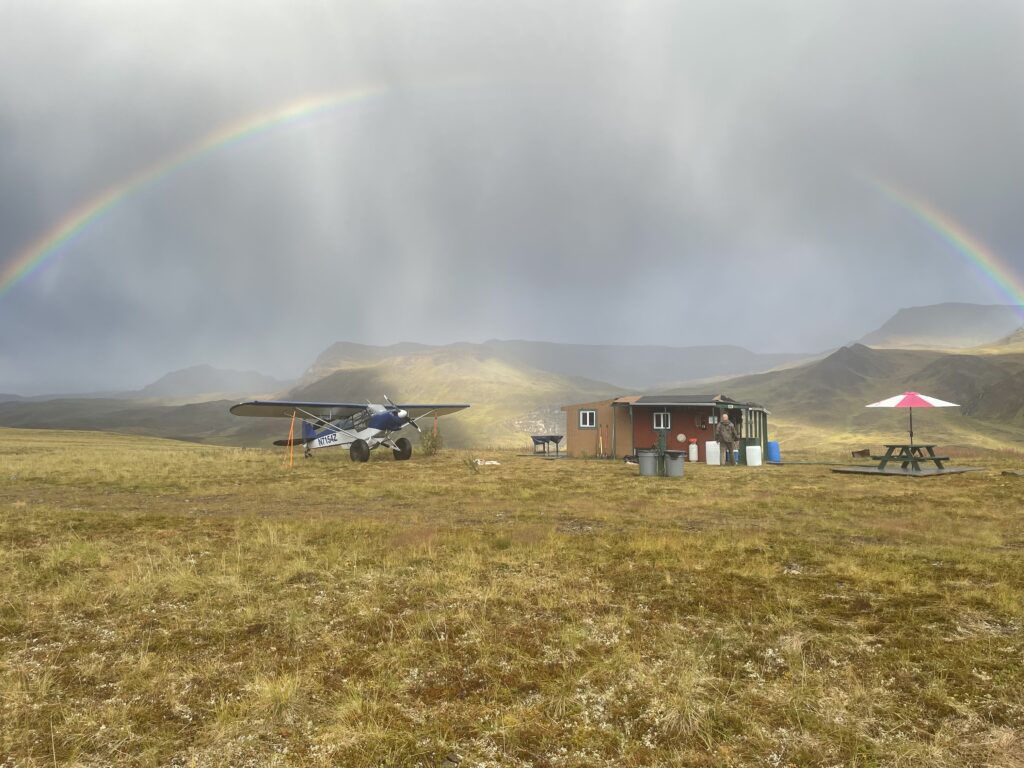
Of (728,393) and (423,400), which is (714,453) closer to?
(728,393)

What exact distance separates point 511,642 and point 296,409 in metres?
23.3

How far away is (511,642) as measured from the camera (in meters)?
4.93

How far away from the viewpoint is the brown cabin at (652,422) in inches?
1164

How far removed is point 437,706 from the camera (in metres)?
3.83

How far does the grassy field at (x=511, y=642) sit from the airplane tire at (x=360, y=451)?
1485cm

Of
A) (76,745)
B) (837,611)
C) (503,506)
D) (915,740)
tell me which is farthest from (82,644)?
(503,506)

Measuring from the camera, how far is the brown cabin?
2958 cm

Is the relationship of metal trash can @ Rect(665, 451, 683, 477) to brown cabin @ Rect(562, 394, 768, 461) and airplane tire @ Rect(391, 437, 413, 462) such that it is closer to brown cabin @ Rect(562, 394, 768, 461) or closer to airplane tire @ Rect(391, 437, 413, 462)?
brown cabin @ Rect(562, 394, 768, 461)

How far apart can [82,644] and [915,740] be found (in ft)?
21.1

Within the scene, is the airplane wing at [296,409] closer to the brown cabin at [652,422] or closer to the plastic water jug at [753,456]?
the brown cabin at [652,422]

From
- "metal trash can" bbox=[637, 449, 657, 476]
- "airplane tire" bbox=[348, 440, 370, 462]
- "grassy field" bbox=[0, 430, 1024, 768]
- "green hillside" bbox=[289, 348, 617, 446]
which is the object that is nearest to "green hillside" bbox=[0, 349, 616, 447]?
"green hillside" bbox=[289, 348, 617, 446]

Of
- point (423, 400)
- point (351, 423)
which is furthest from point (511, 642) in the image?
point (423, 400)

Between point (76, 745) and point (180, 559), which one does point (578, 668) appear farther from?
point (180, 559)

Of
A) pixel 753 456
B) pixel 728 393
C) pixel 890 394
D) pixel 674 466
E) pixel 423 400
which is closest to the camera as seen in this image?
pixel 674 466
